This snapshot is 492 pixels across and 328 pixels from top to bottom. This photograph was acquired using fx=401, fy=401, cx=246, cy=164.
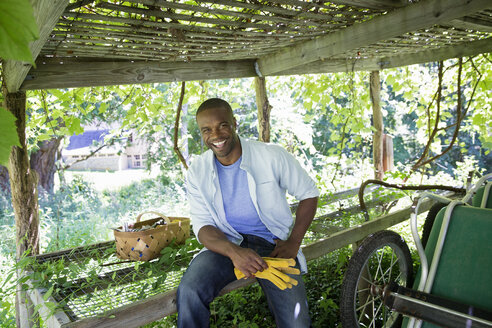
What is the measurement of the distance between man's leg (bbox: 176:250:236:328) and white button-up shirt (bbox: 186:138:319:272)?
9.3 inches

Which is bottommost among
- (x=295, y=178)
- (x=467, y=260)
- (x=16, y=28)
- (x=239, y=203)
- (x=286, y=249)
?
(x=467, y=260)

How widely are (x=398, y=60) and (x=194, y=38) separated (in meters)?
2.96

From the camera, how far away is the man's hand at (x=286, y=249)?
2.31 metres

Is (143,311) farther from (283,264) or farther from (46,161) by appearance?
(46,161)

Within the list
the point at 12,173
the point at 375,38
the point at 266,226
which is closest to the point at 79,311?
the point at 266,226

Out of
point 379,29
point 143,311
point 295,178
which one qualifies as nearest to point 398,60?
point 379,29

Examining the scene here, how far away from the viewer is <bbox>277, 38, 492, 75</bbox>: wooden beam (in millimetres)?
4121

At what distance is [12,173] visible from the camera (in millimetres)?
2934

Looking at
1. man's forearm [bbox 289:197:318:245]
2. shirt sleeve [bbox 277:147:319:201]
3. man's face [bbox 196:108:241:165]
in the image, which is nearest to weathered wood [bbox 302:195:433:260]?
man's forearm [bbox 289:197:318:245]

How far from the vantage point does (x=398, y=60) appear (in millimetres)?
4797

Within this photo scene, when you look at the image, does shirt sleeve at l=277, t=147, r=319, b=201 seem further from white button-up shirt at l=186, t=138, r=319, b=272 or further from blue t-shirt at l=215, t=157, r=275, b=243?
blue t-shirt at l=215, t=157, r=275, b=243

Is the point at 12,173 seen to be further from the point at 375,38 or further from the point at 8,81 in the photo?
the point at 375,38

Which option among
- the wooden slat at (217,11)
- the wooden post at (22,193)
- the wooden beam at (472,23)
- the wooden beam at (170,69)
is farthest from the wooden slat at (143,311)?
the wooden beam at (472,23)

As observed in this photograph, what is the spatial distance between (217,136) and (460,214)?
1.42 meters
